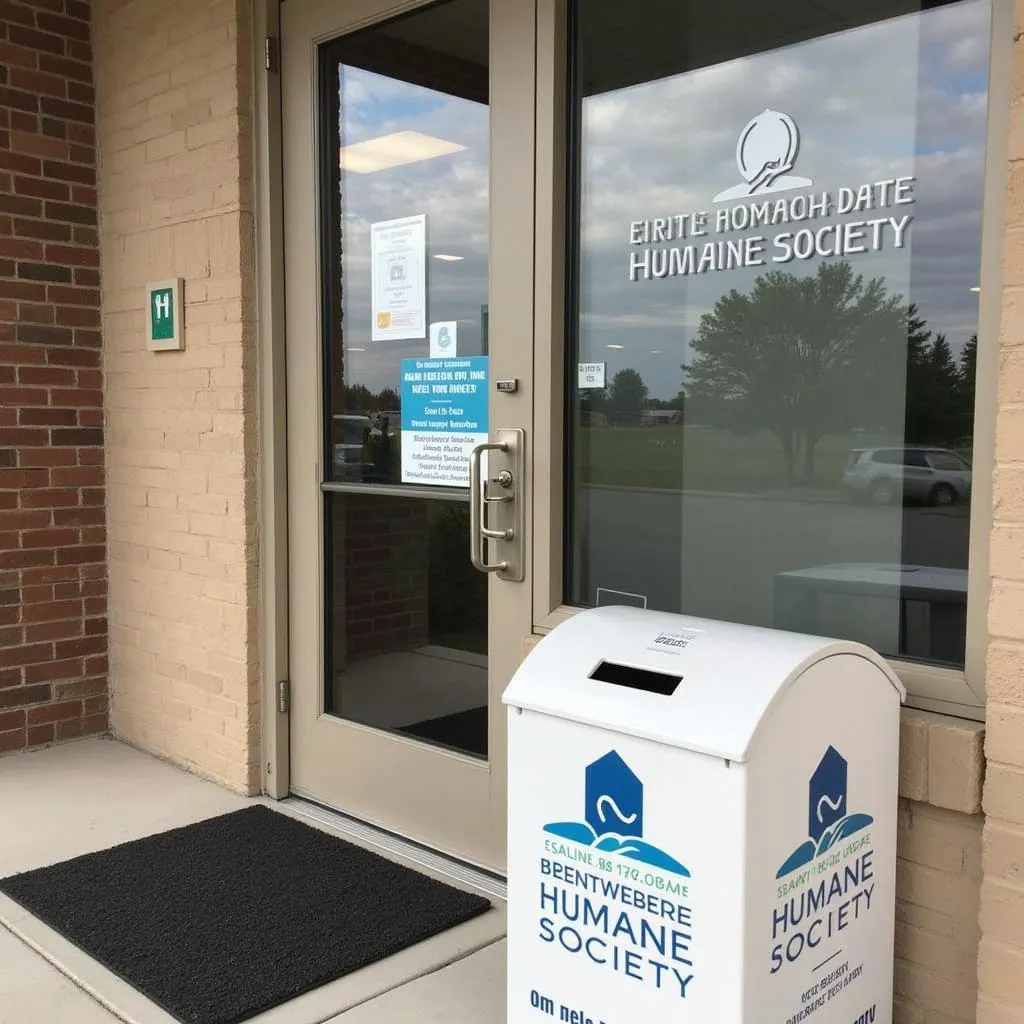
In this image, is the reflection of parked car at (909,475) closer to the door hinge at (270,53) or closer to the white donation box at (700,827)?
the white donation box at (700,827)

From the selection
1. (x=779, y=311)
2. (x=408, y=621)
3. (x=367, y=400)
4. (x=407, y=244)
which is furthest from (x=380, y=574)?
(x=779, y=311)

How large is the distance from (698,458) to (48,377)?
279cm

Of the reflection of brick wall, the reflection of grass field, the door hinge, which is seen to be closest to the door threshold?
the reflection of brick wall

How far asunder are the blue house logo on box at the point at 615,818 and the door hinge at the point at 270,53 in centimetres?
270

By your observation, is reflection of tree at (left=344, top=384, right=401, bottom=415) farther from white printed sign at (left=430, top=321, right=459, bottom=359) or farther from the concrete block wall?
the concrete block wall

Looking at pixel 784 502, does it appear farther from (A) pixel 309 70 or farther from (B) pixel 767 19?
(A) pixel 309 70

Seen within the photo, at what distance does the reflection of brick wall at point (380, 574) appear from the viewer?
336cm

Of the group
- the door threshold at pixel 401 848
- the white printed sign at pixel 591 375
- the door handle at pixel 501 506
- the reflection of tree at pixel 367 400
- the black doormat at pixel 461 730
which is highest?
the white printed sign at pixel 591 375

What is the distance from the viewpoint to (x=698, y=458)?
A: 2609 millimetres

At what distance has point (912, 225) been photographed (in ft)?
7.18

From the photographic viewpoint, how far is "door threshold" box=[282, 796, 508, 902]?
10.2ft

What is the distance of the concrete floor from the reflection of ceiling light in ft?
6.96

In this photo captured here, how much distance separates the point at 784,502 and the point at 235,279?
2108mm

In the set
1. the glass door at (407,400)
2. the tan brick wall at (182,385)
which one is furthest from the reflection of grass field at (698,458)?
the tan brick wall at (182,385)
